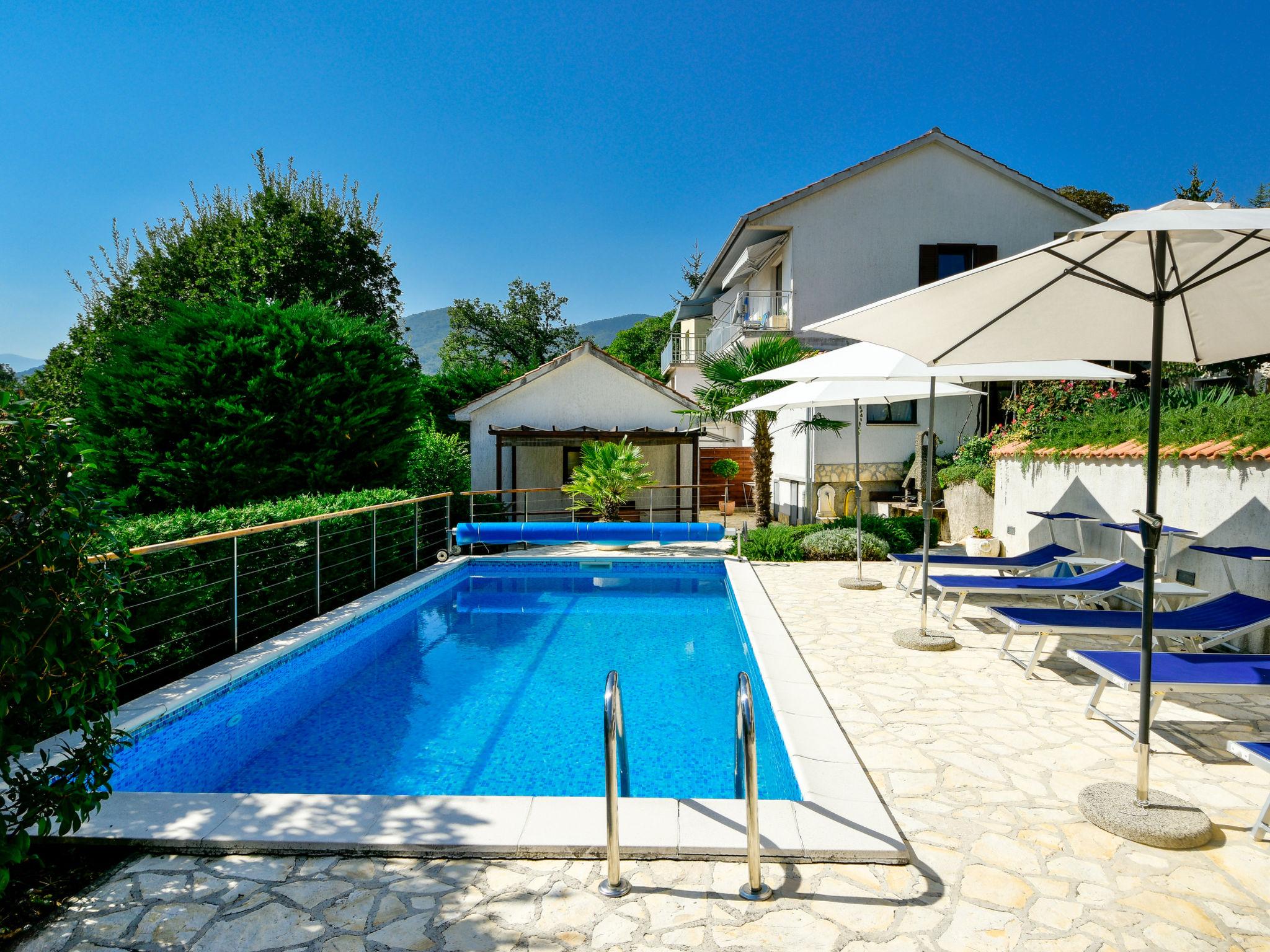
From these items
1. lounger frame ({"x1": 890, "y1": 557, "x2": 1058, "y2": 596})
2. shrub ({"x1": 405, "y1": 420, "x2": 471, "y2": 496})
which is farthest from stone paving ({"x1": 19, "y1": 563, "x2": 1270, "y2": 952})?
shrub ({"x1": 405, "y1": 420, "x2": 471, "y2": 496})

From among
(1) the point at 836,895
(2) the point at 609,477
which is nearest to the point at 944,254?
(2) the point at 609,477

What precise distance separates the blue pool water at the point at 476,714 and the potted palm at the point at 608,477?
5694 mm

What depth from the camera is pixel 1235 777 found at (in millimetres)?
4246

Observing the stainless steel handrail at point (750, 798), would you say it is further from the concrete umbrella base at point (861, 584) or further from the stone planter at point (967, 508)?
A: the stone planter at point (967, 508)

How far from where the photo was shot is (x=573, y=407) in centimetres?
1938

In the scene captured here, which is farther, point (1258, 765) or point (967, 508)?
point (967, 508)

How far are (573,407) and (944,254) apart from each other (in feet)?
37.8

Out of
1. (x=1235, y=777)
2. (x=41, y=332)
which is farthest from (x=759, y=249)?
(x=41, y=332)

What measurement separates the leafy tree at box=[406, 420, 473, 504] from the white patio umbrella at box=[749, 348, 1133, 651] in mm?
8794

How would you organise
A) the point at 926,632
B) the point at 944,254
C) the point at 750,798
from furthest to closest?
the point at 944,254
the point at 926,632
the point at 750,798

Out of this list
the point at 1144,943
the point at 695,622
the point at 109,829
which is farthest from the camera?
the point at 695,622

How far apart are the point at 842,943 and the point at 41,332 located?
34580 millimetres

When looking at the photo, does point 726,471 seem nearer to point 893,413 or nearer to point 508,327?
point 893,413

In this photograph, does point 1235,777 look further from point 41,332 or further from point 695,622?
point 41,332
